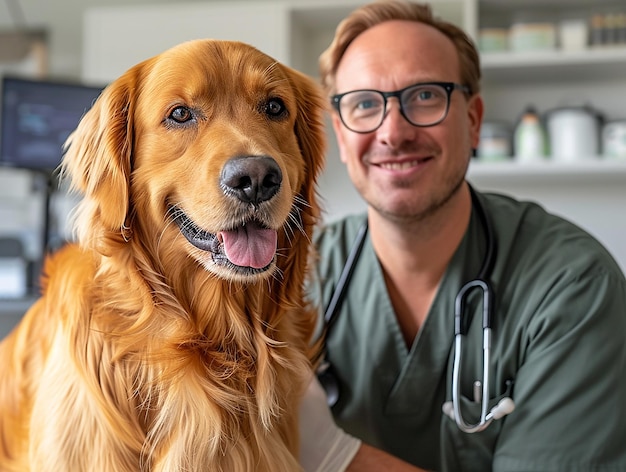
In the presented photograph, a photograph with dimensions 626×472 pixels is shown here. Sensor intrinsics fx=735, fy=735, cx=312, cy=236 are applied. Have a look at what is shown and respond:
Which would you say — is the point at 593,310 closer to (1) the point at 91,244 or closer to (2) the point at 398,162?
(2) the point at 398,162

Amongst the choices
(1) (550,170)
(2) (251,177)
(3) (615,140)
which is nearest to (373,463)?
(2) (251,177)

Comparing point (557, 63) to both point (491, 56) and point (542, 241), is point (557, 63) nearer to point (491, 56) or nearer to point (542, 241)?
point (491, 56)

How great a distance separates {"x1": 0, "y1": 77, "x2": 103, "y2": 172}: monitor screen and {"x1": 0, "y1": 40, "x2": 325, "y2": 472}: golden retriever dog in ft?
3.92

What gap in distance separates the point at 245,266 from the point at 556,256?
69 centimetres

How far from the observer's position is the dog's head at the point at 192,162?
41.0 inches

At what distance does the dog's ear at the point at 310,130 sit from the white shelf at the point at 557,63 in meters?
1.76

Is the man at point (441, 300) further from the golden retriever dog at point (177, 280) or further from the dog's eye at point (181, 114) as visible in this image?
the dog's eye at point (181, 114)

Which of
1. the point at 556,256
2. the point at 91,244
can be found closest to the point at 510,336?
the point at 556,256

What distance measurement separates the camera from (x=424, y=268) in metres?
1.58

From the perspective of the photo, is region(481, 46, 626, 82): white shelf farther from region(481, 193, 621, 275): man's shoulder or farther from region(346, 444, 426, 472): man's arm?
region(346, 444, 426, 472): man's arm

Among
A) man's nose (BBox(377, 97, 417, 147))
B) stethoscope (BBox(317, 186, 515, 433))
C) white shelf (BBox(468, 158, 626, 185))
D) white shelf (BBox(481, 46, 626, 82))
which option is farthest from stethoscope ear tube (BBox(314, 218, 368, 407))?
white shelf (BBox(481, 46, 626, 82))

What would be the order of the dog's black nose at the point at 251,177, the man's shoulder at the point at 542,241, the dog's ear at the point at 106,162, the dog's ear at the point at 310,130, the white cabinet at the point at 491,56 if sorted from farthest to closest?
the white cabinet at the point at 491,56, the man's shoulder at the point at 542,241, the dog's ear at the point at 310,130, the dog's ear at the point at 106,162, the dog's black nose at the point at 251,177

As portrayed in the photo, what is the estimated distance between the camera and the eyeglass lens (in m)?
1.53

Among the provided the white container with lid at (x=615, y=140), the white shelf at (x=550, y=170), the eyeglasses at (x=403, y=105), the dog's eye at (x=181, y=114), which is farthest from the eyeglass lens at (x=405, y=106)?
the white container with lid at (x=615, y=140)
